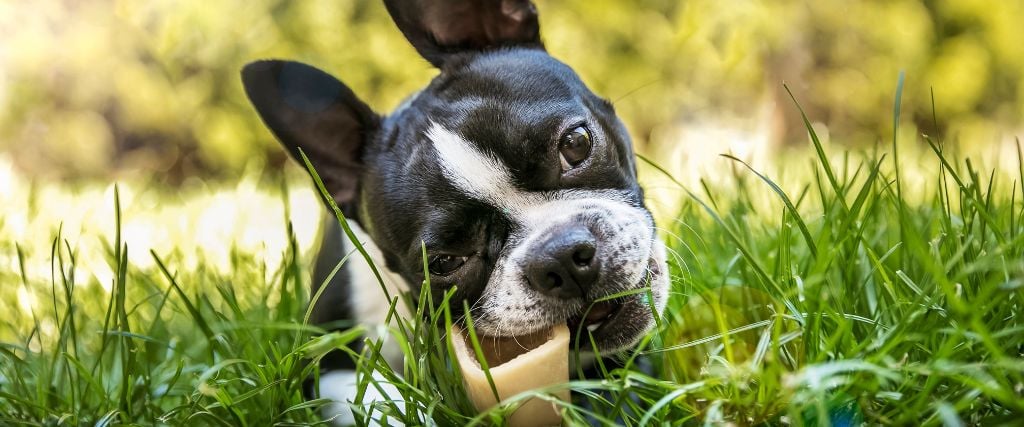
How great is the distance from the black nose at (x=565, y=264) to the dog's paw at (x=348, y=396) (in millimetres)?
360

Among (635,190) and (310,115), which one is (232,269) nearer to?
(310,115)

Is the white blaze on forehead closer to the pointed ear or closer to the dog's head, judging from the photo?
the dog's head

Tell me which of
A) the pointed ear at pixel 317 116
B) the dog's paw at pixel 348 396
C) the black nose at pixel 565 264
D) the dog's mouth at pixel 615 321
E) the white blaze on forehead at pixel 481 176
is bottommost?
the dog's paw at pixel 348 396

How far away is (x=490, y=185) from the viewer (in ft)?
6.22

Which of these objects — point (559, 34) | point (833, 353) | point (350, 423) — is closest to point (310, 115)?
point (350, 423)

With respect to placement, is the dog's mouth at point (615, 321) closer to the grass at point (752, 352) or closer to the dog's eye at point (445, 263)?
the grass at point (752, 352)

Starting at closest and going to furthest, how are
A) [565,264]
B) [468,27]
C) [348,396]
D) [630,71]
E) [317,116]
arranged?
1. [565,264]
2. [348,396]
3. [317,116]
4. [468,27]
5. [630,71]

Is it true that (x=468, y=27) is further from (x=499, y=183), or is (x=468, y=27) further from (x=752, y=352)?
(x=752, y=352)

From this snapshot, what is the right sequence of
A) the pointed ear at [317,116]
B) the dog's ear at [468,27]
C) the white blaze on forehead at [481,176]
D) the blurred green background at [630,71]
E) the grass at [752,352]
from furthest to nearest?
the blurred green background at [630,71], the dog's ear at [468,27], the pointed ear at [317,116], the white blaze on forehead at [481,176], the grass at [752,352]

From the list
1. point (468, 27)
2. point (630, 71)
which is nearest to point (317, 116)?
point (468, 27)

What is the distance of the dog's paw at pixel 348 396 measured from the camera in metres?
1.66

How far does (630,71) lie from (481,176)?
4574 millimetres

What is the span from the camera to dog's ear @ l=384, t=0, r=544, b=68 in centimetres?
232

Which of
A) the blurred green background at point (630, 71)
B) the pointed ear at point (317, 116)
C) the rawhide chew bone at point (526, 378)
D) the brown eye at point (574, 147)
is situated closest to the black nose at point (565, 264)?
the rawhide chew bone at point (526, 378)
